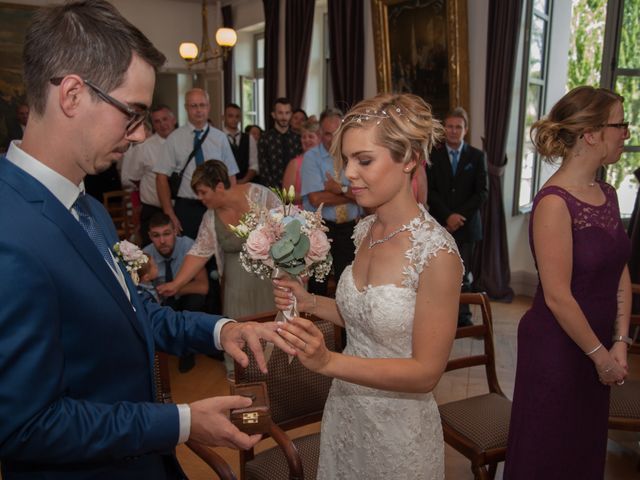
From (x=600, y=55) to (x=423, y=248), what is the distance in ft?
19.3

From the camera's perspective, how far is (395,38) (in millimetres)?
7371

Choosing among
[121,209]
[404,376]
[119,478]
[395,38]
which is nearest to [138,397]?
[119,478]

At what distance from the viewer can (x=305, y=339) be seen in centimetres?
147

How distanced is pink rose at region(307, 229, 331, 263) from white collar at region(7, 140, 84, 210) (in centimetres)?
80

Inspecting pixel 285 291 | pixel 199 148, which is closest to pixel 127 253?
pixel 285 291

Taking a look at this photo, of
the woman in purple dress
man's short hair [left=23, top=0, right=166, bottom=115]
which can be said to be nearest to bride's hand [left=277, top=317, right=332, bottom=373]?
man's short hair [left=23, top=0, right=166, bottom=115]

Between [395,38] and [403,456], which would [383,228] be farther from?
[395,38]

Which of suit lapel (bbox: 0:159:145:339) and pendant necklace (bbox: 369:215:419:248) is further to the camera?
pendant necklace (bbox: 369:215:419:248)

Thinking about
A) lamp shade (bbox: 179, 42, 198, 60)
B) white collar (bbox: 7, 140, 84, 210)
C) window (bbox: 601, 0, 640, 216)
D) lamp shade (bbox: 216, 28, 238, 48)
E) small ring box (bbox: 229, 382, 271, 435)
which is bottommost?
small ring box (bbox: 229, 382, 271, 435)

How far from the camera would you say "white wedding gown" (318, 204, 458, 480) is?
5.74 ft

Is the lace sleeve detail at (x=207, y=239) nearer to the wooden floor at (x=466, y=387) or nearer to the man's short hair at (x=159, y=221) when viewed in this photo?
the man's short hair at (x=159, y=221)

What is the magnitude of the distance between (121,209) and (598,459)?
572 centimetres

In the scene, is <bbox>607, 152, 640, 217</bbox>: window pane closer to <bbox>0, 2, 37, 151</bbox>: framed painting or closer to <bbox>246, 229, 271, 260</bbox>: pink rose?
<bbox>246, 229, 271, 260</bbox>: pink rose

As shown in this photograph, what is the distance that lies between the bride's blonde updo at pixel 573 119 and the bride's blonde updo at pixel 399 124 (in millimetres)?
679
